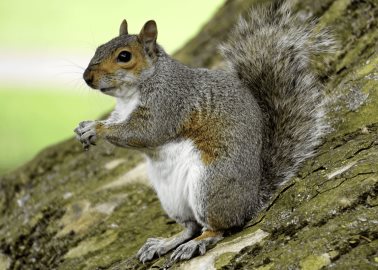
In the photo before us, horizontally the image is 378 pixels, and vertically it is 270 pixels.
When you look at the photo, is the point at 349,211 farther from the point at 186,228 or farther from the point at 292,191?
the point at 186,228

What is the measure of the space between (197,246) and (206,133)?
0.45 metres

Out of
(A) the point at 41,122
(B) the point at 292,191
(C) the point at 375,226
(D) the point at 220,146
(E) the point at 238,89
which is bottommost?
(C) the point at 375,226

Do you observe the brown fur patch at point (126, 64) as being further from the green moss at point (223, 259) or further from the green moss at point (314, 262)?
the green moss at point (314, 262)

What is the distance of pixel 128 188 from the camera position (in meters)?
3.92

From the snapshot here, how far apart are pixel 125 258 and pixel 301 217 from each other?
969 mm

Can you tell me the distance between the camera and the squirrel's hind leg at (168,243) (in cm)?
302

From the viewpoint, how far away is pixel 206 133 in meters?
Result: 2.86

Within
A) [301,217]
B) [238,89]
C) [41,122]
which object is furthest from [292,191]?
[41,122]

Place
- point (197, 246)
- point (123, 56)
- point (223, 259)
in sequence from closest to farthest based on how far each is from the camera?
point (223, 259)
point (197, 246)
point (123, 56)

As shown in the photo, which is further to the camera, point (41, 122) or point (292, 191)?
point (41, 122)

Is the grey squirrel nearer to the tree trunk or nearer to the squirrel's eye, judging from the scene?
the squirrel's eye

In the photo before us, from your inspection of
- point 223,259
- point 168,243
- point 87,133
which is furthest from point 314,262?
point 87,133

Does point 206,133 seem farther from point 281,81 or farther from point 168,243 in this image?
point 168,243

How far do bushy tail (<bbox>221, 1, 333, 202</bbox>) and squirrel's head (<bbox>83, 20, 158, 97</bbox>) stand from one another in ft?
1.14
